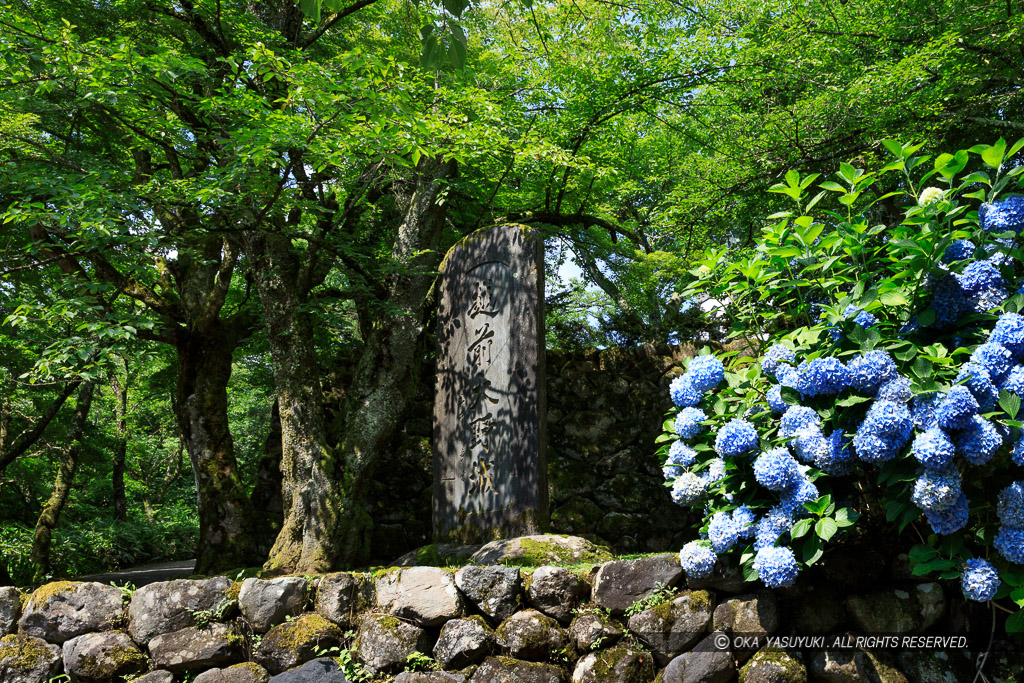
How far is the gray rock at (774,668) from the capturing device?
2.56m

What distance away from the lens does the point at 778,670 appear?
101 inches

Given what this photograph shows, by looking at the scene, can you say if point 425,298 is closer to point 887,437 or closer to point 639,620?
point 639,620

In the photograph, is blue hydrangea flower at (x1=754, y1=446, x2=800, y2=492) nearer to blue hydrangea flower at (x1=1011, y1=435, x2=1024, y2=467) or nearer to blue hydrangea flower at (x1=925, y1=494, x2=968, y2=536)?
blue hydrangea flower at (x1=925, y1=494, x2=968, y2=536)

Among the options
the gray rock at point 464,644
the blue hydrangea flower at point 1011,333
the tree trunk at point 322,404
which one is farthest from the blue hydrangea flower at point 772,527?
the tree trunk at point 322,404

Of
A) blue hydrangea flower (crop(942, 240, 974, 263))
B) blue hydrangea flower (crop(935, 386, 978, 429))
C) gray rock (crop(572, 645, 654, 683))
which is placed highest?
blue hydrangea flower (crop(942, 240, 974, 263))

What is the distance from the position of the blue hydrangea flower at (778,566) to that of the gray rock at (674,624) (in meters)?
0.48

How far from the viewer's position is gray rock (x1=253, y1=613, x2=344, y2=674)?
3.36 m

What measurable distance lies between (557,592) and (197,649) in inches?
74.7

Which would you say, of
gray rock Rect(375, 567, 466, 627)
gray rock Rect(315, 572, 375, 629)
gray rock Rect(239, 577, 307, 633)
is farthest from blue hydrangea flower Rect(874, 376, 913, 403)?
gray rock Rect(239, 577, 307, 633)

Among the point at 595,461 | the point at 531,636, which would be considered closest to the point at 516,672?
the point at 531,636

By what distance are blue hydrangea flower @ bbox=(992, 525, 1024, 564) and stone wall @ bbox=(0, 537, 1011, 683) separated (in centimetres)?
40

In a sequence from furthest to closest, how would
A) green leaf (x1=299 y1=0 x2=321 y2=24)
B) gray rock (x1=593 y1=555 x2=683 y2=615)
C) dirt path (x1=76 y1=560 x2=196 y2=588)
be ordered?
dirt path (x1=76 y1=560 x2=196 y2=588)
gray rock (x1=593 y1=555 x2=683 y2=615)
green leaf (x1=299 y1=0 x2=321 y2=24)

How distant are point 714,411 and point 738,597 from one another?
2.51 feet

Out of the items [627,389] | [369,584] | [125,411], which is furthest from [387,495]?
[125,411]
